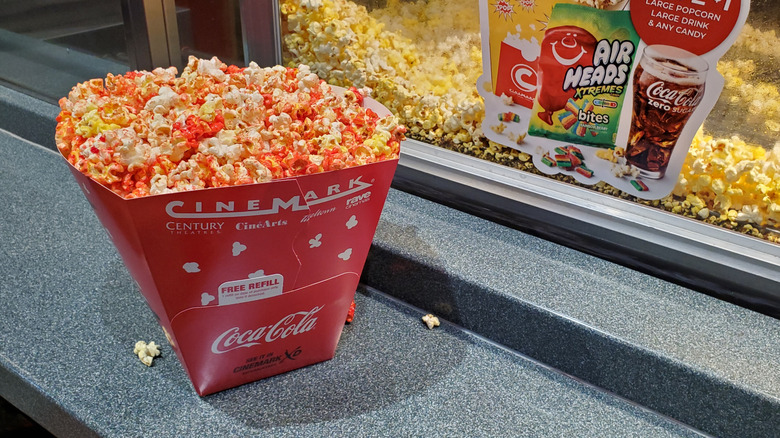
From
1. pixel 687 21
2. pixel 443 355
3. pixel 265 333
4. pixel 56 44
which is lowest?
pixel 443 355

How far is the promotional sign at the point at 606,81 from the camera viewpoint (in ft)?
2.97

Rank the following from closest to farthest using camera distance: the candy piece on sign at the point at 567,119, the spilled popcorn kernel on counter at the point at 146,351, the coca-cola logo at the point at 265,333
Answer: the coca-cola logo at the point at 265,333 < the spilled popcorn kernel on counter at the point at 146,351 < the candy piece on sign at the point at 567,119

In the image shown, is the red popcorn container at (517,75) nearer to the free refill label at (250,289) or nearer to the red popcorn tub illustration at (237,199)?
the red popcorn tub illustration at (237,199)

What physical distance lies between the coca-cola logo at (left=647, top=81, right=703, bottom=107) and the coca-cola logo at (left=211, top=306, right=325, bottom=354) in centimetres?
59

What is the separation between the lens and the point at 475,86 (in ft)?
3.83

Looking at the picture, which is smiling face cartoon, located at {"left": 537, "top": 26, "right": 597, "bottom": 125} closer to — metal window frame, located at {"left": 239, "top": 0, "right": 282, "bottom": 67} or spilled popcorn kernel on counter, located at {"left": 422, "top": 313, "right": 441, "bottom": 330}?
spilled popcorn kernel on counter, located at {"left": 422, "top": 313, "right": 441, "bottom": 330}

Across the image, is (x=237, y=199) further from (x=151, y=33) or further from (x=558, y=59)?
(x=151, y=33)

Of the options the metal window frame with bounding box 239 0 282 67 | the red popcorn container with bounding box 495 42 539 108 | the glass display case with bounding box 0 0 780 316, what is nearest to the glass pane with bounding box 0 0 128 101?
the glass display case with bounding box 0 0 780 316

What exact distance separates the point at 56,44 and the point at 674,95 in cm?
160

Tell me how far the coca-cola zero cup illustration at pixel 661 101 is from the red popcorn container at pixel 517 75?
0.57 ft

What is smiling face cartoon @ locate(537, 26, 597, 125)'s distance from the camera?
998 mm

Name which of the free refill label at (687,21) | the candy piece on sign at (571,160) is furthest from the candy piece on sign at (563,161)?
the free refill label at (687,21)

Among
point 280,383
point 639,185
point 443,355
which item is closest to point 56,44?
point 280,383

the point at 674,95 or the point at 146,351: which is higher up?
the point at 674,95
